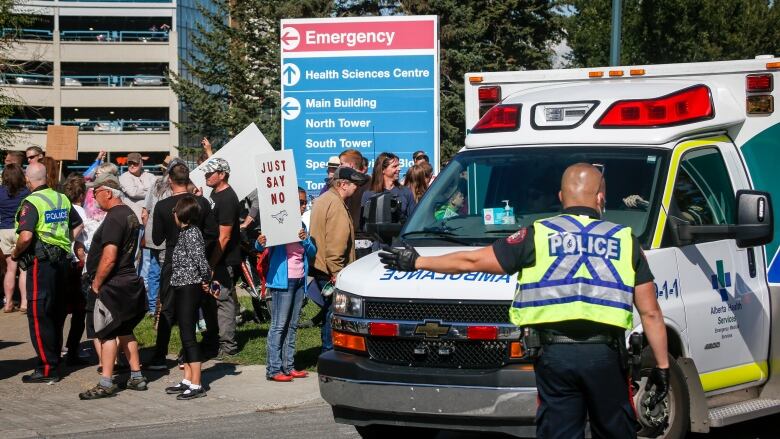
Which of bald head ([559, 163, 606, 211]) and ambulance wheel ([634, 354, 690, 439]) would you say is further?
ambulance wheel ([634, 354, 690, 439])

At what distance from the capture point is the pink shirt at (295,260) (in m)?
11.0

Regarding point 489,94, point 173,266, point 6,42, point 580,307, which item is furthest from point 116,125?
point 580,307

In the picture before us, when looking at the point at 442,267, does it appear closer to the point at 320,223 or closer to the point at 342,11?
the point at 320,223

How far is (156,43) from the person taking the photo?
91.6 m

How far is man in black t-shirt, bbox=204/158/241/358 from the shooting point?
40.0 ft

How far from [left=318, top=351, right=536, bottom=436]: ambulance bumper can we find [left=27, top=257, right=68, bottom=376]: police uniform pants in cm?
451

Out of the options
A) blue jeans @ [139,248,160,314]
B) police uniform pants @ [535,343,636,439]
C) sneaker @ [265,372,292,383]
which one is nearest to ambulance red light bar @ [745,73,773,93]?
police uniform pants @ [535,343,636,439]

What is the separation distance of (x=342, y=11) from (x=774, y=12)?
19027 millimetres

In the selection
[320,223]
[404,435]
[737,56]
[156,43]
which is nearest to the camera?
[404,435]

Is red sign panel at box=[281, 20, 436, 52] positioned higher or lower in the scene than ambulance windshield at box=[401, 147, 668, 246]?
higher

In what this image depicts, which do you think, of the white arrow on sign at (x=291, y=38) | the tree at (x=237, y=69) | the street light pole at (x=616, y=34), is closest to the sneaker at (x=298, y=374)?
the white arrow on sign at (x=291, y=38)

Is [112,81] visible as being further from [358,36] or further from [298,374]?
[298,374]

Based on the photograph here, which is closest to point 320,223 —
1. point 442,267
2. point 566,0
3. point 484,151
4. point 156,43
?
point 484,151

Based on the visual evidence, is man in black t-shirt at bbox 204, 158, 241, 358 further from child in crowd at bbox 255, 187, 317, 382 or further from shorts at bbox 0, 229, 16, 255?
shorts at bbox 0, 229, 16, 255
